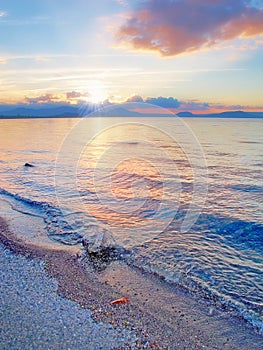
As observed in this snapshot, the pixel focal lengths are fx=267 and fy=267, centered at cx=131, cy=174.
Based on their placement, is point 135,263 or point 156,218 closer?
point 135,263

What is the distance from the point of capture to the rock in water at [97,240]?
1070cm

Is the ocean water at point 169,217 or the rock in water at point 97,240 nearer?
the ocean water at point 169,217

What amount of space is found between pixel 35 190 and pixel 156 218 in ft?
32.9

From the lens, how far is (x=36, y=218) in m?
14.0

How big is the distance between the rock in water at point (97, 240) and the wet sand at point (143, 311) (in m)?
1.29

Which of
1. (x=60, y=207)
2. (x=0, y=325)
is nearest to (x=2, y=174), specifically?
(x=60, y=207)

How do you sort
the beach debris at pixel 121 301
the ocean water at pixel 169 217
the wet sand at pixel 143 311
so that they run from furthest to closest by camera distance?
the ocean water at pixel 169 217 < the beach debris at pixel 121 301 < the wet sand at pixel 143 311

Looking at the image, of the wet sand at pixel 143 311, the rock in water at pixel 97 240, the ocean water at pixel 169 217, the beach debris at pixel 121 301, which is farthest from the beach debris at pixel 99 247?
the beach debris at pixel 121 301

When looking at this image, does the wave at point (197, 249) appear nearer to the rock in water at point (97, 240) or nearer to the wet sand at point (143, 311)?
the rock in water at point (97, 240)

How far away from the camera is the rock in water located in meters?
10.7

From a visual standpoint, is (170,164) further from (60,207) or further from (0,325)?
(0,325)

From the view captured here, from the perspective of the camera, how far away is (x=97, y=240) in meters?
11.5

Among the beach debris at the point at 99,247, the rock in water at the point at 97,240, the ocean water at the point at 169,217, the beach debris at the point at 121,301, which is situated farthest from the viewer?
the rock in water at the point at 97,240

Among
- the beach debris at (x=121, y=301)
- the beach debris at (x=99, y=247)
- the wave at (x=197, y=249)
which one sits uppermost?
the beach debris at (x=121, y=301)
